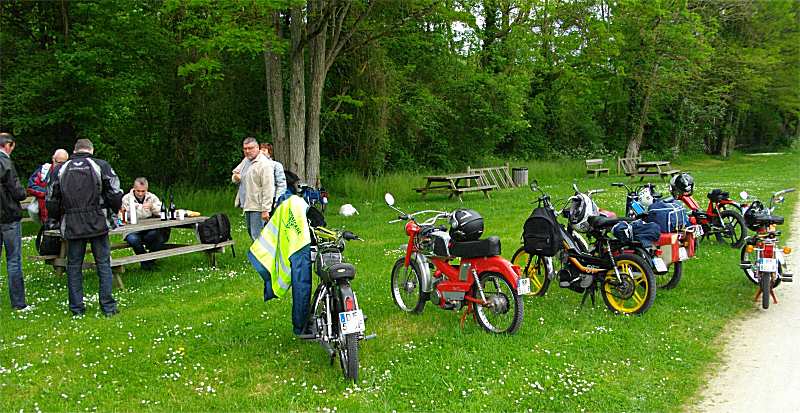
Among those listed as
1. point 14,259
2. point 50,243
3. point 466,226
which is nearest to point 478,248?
point 466,226

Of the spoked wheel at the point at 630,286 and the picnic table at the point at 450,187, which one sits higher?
the picnic table at the point at 450,187

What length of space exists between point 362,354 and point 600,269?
2.60 m

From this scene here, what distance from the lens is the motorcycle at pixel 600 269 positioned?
6.33m

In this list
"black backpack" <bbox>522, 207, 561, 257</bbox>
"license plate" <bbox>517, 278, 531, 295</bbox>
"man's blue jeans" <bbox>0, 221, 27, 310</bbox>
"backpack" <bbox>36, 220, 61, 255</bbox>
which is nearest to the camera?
"license plate" <bbox>517, 278, 531, 295</bbox>

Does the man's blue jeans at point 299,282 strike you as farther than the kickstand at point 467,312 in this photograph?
No

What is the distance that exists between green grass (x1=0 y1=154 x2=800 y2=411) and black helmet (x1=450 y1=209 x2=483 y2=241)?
82cm

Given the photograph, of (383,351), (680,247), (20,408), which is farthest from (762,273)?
(20,408)

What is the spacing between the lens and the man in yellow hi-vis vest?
16.6 ft

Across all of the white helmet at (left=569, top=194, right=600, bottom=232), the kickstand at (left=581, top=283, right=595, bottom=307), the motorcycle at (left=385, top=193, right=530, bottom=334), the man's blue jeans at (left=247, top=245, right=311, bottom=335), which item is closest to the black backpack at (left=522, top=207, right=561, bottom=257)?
the white helmet at (left=569, top=194, right=600, bottom=232)

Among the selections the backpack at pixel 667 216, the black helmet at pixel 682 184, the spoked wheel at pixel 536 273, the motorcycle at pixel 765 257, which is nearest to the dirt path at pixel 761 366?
the motorcycle at pixel 765 257

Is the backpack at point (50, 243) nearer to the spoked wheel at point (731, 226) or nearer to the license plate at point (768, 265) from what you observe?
the license plate at point (768, 265)

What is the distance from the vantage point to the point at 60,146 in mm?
16547

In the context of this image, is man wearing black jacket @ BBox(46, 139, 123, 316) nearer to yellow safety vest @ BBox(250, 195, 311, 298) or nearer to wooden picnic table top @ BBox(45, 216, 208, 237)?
wooden picnic table top @ BBox(45, 216, 208, 237)

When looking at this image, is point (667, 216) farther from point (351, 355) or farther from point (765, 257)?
point (351, 355)
